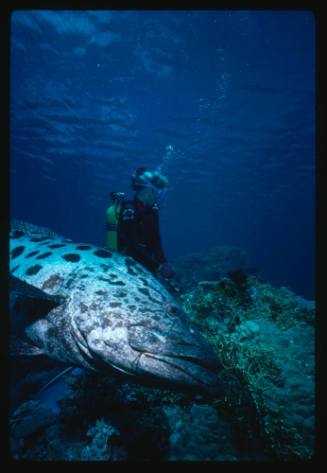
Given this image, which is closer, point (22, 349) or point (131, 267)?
point (22, 349)

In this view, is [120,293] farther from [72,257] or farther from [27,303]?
[27,303]

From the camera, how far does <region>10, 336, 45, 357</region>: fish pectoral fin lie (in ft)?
10.7

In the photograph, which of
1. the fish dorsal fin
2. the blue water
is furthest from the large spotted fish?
the blue water

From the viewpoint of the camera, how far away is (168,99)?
688 inches

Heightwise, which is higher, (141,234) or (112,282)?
(141,234)

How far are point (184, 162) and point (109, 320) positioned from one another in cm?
2715

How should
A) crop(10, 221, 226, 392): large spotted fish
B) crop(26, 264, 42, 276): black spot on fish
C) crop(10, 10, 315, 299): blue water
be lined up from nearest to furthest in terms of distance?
crop(10, 221, 226, 392): large spotted fish → crop(26, 264, 42, 276): black spot on fish → crop(10, 10, 315, 299): blue water

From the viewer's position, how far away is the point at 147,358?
255 cm

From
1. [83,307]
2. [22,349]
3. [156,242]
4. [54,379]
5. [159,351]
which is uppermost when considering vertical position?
[156,242]

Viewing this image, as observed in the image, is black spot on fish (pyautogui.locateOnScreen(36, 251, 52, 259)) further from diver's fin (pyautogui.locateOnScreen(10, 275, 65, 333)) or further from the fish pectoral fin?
the fish pectoral fin

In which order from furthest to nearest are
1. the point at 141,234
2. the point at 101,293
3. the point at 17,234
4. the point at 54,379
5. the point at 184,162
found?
the point at 184,162, the point at 141,234, the point at 17,234, the point at 54,379, the point at 101,293

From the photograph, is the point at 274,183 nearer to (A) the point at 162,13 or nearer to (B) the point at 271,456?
(A) the point at 162,13

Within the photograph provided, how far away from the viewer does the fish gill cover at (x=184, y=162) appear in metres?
3.12

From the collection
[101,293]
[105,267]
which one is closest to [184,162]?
[105,267]
